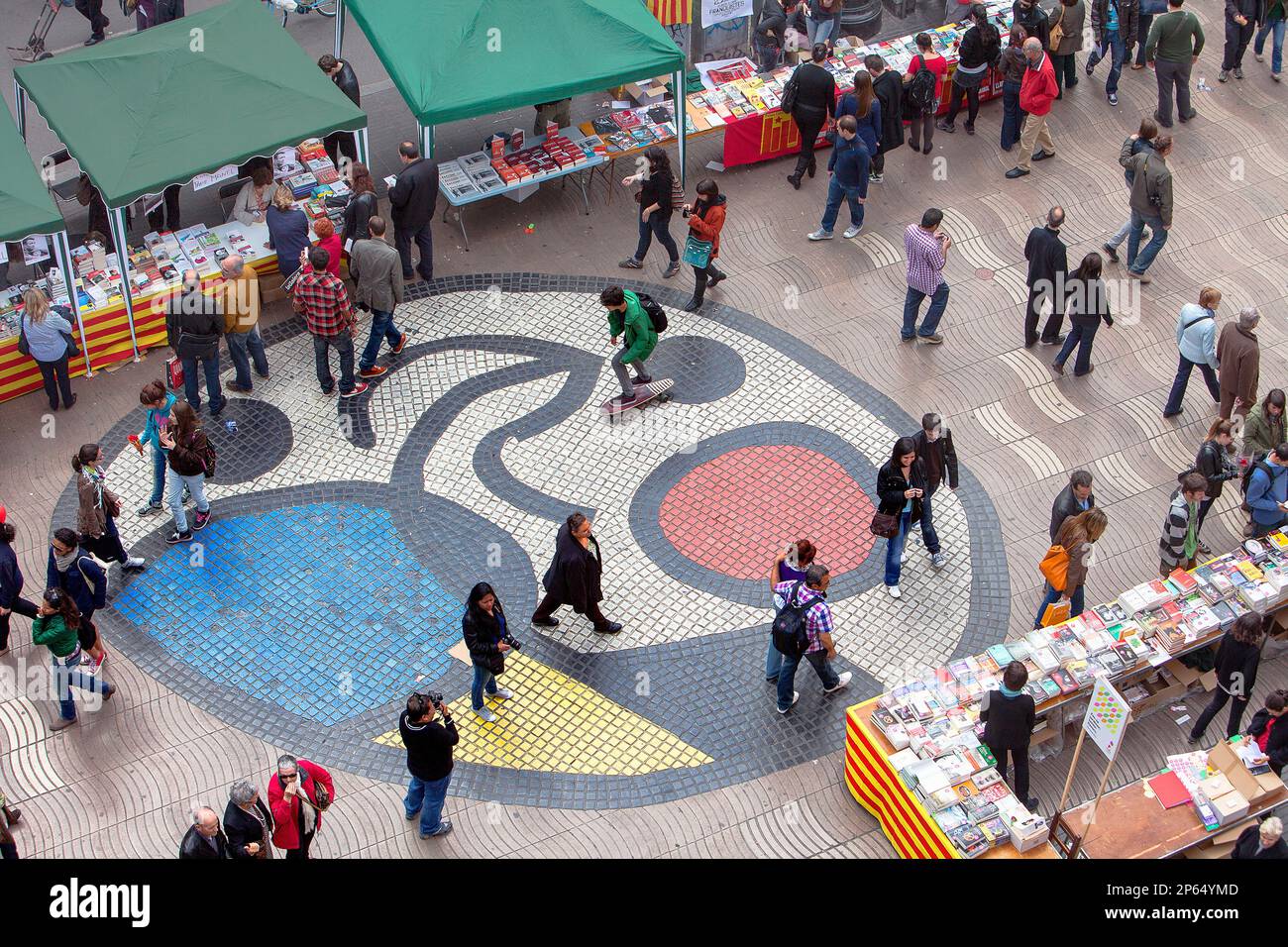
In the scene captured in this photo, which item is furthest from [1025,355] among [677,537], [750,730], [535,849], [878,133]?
[535,849]

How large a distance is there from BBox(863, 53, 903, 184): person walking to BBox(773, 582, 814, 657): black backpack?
8.07 metres

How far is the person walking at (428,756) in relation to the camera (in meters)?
10.7

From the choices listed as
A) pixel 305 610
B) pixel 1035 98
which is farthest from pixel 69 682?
pixel 1035 98

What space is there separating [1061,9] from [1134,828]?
11.6 metres

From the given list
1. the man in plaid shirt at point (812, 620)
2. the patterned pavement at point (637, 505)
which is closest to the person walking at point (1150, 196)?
the patterned pavement at point (637, 505)

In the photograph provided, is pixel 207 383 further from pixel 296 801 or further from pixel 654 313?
pixel 296 801

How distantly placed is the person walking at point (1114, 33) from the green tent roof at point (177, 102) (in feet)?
32.5

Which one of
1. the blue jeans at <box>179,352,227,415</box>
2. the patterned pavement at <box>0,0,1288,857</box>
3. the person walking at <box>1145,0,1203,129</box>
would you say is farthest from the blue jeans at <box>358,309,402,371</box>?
the person walking at <box>1145,0,1203,129</box>

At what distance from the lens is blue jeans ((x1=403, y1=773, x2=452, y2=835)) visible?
11.3m

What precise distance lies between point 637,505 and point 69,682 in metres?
5.36

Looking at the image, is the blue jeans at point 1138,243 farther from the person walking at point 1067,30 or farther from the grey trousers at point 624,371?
the grey trousers at point 624,371

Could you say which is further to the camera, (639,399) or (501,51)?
(501,51)

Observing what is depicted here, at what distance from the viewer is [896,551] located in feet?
44.7

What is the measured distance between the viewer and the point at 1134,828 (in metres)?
11.4
